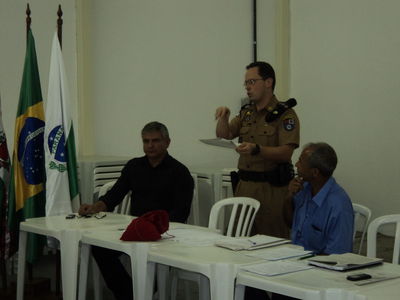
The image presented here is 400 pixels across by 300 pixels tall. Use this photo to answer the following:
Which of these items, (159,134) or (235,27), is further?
(235,27)

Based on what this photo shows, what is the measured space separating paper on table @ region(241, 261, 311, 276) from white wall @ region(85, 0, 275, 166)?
4.13 m

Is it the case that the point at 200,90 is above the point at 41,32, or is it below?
below

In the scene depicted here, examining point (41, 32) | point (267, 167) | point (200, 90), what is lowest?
point (267, 167)

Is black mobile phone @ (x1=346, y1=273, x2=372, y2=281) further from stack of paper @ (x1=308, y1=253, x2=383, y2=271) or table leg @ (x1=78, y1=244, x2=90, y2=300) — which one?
table leg @ (x1=78, y1=244, x2=90, y2=300)

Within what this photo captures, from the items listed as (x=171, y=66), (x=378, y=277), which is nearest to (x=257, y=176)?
(x=378, y=277)

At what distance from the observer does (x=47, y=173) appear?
4.27 m

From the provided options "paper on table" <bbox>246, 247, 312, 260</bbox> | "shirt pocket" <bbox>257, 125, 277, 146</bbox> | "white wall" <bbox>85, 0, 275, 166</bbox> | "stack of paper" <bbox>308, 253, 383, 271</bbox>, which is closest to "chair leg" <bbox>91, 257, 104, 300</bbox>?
"shirt pocket" <bbox>257, 125, 277, 146</bbox>

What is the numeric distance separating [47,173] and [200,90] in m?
2.86

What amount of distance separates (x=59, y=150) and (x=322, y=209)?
196 cm

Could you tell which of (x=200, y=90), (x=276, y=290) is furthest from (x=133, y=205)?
(x=200, y=90)

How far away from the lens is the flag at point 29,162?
430cm

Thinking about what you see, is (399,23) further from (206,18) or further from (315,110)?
(206,18)

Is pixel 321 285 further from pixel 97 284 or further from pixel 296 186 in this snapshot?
pixel 97 284

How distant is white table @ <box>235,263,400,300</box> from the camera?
2176mm
